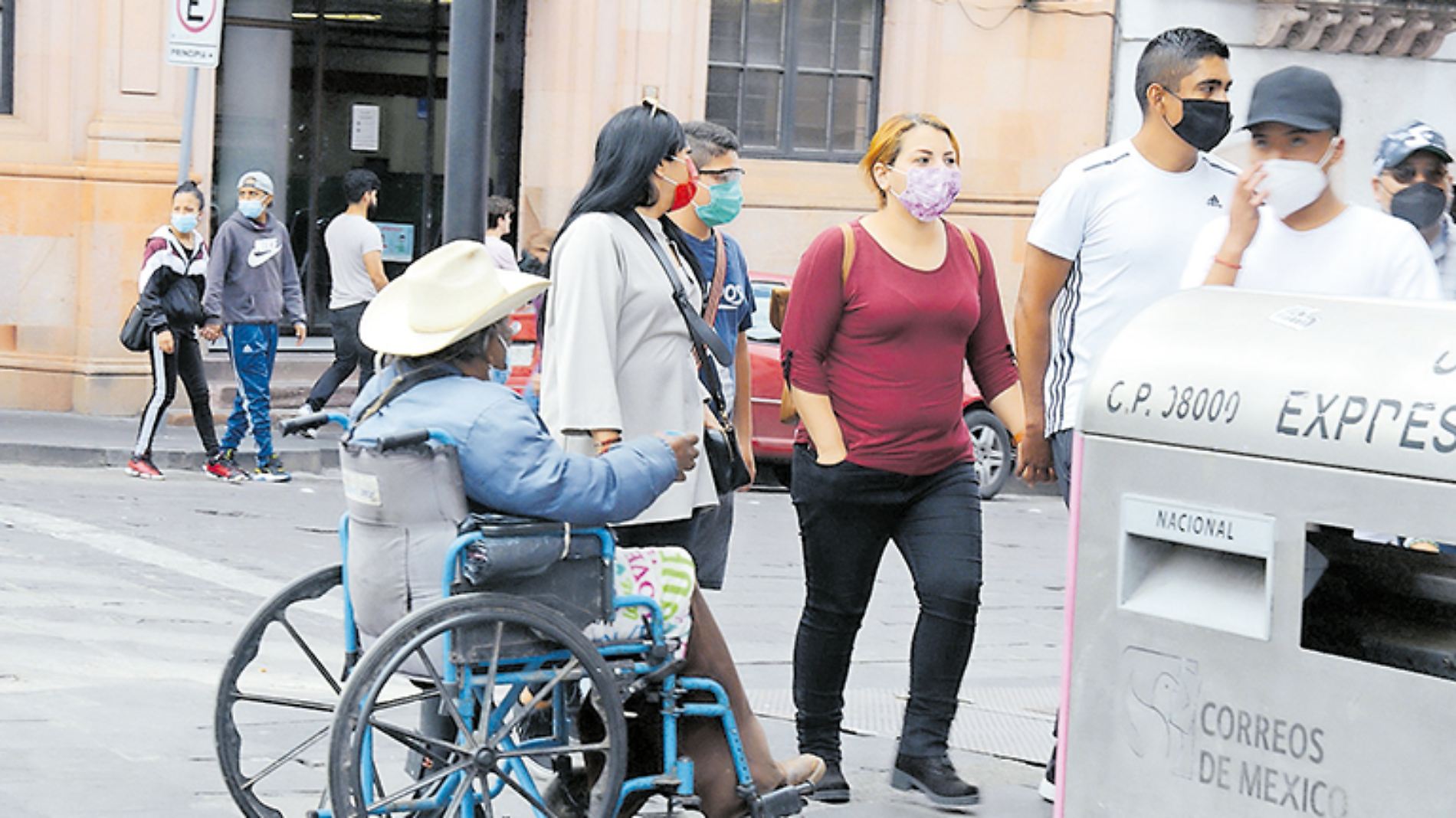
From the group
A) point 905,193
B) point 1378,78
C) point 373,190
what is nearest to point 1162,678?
point 905,193

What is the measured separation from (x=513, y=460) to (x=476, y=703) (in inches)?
20.8

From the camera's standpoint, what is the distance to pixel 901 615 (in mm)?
9445

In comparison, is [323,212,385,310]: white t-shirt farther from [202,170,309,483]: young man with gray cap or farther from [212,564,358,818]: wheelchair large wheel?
[212,564,358,818]: wheelchair large wheel

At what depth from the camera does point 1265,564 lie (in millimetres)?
2596

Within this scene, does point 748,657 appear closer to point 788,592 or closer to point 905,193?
point 788,592

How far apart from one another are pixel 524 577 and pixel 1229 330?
2143mm

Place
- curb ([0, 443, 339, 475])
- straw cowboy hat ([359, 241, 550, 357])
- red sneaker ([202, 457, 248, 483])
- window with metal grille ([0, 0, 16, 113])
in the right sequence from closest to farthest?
straw cowboy hat ([359, 241, 550, 357]) < red sneaker ([202, 457, 248, 483]) < curb ([0, 443, 339, 475]) < window with metal grille ([0, 0, 16, 113])

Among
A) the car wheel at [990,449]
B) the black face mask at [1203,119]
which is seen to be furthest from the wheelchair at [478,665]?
the car wheel at [990,449]

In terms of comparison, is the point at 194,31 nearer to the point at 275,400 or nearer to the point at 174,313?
the point at 174,313

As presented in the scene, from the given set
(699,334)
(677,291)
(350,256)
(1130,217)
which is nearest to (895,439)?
(699,334)

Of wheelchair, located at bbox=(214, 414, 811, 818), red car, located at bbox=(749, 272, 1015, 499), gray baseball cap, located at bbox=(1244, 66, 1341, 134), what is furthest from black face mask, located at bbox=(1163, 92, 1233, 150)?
red car, located at bbox=(749, 272, 1015, 499)

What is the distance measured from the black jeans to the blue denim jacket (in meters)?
1.16

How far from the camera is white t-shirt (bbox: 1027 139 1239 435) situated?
17.7 feet

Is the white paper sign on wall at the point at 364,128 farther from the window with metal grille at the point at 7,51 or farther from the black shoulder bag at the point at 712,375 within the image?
the black shoulder bag at the point at 712,375
